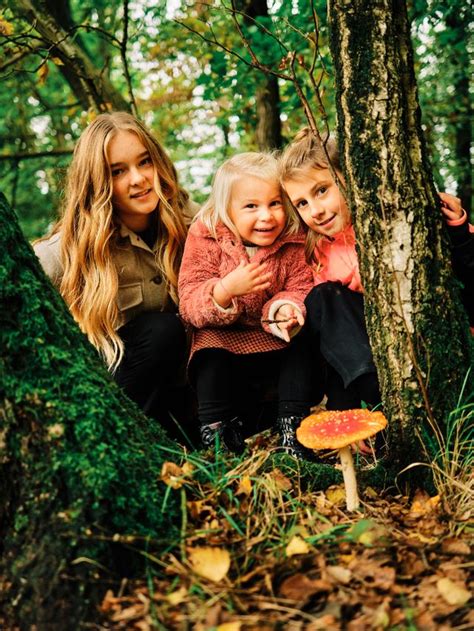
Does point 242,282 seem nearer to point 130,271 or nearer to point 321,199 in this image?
point 321,199

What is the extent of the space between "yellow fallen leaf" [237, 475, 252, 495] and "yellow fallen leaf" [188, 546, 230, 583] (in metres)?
0.31

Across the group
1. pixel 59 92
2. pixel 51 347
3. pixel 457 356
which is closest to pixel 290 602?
pixel 51 347

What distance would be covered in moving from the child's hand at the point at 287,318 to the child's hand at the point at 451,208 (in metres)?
0.85

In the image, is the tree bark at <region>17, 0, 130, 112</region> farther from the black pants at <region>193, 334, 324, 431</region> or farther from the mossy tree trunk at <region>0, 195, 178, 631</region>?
the mossy tree trunk at <region>0, 195, 178, 631</region>

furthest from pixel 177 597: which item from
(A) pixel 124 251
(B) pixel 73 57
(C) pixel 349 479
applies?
(B) pixel 73 57

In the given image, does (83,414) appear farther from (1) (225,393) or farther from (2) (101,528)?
(1) (225,393)

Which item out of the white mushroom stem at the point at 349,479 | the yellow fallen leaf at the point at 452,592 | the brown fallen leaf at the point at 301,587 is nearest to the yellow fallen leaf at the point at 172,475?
the brown fallen leaf at the point at 301,587

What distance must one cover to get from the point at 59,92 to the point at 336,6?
1134 cm

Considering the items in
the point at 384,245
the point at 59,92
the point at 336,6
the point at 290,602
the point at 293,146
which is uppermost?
the point at 59,92

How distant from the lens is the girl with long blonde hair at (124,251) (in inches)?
123

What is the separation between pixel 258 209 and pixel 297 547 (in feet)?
6.12

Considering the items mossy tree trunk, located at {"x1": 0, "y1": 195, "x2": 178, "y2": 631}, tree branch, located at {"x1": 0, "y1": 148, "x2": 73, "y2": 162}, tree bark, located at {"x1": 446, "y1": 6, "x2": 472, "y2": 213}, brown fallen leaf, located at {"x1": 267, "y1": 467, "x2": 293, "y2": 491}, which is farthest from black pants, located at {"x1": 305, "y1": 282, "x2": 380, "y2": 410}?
Result: tree bark, located at {"x1": 446, "y1": 6, "x2": 472, "y2": 213}

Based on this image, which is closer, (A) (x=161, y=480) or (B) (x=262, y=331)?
(A) (x=161, y=480)

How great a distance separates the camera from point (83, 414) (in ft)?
5.28
